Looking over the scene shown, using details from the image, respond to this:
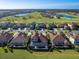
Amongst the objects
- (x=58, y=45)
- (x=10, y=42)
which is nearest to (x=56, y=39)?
(x=58, y=45)

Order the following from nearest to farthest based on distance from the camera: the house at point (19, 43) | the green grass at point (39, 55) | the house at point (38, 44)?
the green grass at point (39, 55) → the house at point (38, 44) → the house at point (19, 43)

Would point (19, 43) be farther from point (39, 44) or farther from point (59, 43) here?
point (59, 43)

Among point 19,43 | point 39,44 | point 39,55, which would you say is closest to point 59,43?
point 39,44

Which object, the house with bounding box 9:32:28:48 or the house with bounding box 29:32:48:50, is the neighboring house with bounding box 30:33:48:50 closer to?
the house with bounding box 29:32:48:50

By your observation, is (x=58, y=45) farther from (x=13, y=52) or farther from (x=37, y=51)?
(x=13, y=52)

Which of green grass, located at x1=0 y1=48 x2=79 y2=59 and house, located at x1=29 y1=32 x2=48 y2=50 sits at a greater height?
house, located at x1=29 y1=32 x2=48 y2=50

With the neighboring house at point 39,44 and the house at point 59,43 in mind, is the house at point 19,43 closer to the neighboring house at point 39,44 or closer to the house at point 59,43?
the neighboring house at point 39,44

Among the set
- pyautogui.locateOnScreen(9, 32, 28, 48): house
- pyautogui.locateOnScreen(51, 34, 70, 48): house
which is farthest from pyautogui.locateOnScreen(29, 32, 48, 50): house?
pyautogui.locateOnScreen(51, 34, 70, 48): house

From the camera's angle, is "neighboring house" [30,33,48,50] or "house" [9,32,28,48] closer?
"neighboring house" [30,33,48,50]

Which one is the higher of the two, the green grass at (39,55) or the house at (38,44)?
the house at (38,44)

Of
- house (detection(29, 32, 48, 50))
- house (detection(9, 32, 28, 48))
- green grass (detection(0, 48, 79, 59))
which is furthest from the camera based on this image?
house (detection(9, 32, 28, 48))

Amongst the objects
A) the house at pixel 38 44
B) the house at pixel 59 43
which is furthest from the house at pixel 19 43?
the house at pixel 59 43
